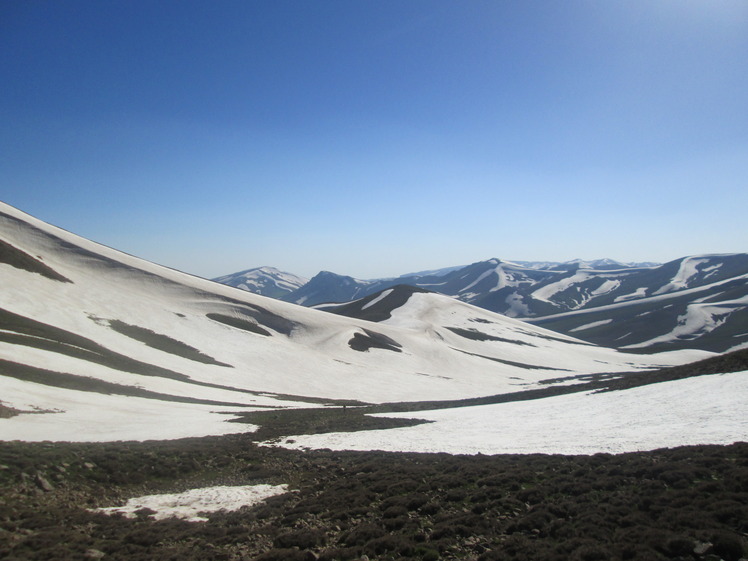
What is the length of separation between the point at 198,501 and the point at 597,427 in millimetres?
26163

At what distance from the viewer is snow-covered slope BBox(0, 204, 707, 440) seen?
33.8 m

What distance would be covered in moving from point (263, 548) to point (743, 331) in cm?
24399

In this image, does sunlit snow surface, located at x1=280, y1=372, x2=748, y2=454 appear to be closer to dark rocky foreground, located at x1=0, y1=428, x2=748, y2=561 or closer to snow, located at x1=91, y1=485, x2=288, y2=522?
dark rocky foreground, located at x1=0, y1=428, x2=748, y2=561

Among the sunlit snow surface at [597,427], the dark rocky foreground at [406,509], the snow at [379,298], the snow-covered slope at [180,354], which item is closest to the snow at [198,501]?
the dark rocky foreground at [406,509]

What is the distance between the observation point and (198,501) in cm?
1716

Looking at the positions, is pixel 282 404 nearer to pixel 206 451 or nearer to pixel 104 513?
pixel 206 451

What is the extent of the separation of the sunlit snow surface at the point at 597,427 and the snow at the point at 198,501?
8.81 meters

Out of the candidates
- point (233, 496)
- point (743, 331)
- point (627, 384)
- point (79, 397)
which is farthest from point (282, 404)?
point (743, 331)

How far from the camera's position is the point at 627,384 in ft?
139

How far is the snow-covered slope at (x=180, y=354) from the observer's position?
33781 millimetres

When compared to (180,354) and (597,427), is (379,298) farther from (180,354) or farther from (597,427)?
(597,427)

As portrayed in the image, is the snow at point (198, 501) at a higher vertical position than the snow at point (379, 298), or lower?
lower

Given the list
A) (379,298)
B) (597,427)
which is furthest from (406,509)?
(379,298)

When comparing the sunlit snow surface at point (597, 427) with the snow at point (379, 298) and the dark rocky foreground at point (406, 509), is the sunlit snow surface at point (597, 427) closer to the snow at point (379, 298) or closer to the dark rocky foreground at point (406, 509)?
the dark rocky foreground at point (406, 509)
